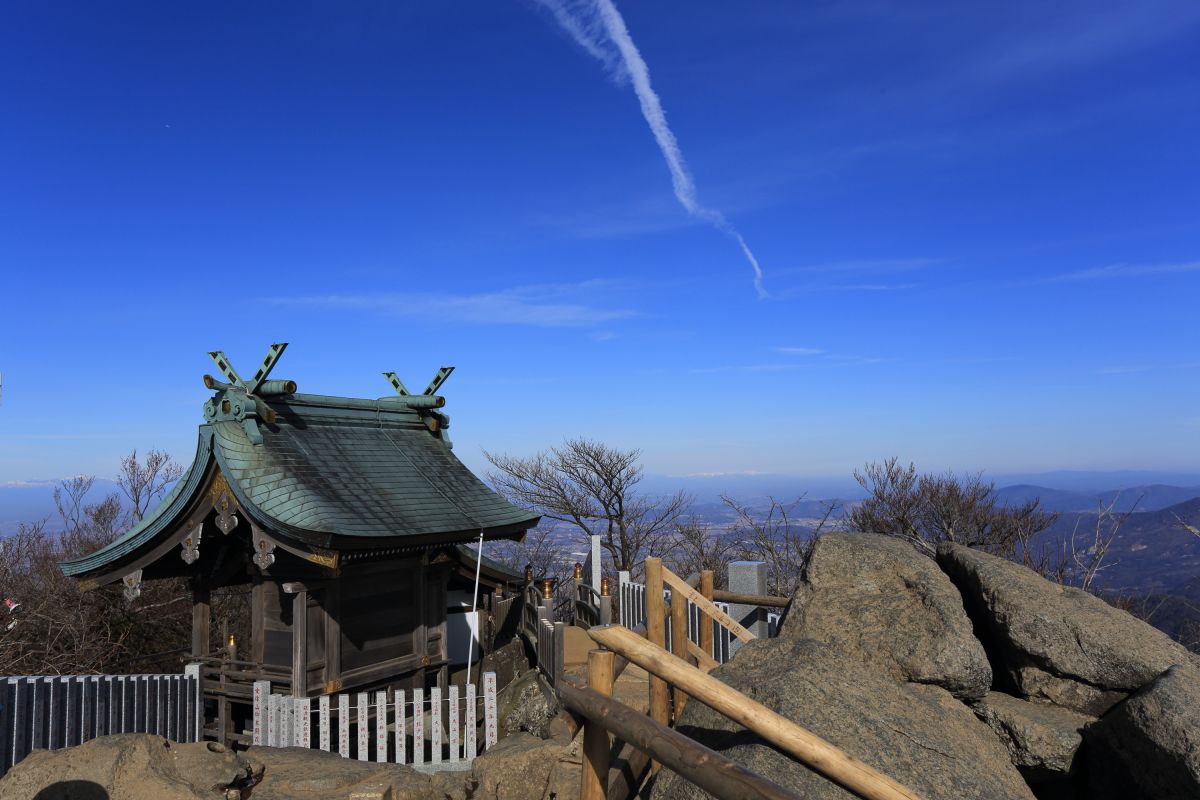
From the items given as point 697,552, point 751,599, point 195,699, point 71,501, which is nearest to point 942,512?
point 697,552

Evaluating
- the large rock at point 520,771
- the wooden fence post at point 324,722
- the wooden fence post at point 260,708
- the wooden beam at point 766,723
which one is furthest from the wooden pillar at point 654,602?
the wooden fence post at point 260,708

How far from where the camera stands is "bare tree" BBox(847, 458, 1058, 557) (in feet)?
70.6

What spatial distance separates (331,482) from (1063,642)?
8326mm

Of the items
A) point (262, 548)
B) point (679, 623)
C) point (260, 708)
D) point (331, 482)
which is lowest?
point (260, 708)

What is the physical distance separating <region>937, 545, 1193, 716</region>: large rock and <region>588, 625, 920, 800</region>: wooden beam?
3273mm

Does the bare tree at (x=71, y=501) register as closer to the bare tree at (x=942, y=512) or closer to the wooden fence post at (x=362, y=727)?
the wooden fence post at (x=362, y=727)

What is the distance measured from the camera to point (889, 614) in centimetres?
575

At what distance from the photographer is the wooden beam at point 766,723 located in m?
3.15

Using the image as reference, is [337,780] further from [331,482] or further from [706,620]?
[331,482]

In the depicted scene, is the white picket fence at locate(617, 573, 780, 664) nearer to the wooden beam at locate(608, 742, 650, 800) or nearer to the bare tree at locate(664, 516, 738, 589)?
the wooden beam at locate(608, 742, 650, 800)

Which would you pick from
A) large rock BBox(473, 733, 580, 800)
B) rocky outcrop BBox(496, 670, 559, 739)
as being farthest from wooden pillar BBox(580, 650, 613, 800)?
rocky outcrop BBox(496, 670, 559, 739)

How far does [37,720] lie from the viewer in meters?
6.63

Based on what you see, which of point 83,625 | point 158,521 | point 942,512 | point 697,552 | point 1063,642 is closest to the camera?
point 1063,642

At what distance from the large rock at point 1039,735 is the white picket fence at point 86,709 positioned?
7.78 m
